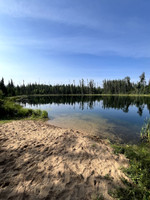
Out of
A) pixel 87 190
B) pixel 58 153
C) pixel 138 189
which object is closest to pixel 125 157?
pixel 138 189

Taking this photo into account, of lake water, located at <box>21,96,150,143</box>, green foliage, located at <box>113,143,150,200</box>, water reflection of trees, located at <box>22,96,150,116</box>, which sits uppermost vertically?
water reflection of trees, located at <box>22,96,150,116</box>

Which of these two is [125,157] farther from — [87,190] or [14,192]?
[14,192]

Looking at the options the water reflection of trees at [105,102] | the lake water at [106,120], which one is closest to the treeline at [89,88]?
the water reflection of trees at [105,102]

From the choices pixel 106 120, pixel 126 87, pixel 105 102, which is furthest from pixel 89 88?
pixel 106 120

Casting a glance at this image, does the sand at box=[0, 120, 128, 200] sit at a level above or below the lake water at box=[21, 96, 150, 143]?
above

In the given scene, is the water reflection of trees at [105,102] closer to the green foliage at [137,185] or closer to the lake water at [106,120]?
the lake water at [106,120]

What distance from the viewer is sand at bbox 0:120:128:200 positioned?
265 cm

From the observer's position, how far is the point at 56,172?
343 centimetres

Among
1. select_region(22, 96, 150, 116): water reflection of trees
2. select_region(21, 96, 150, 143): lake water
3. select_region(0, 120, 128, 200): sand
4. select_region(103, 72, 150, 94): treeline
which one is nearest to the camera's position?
select_region(0, 120, 128, 200): sand

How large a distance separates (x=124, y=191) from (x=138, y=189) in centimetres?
47

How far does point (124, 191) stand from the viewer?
9.27ft

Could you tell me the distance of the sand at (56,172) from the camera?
2648 millimetres

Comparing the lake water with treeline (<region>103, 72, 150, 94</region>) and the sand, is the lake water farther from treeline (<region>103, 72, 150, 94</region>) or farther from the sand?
treeline (<region>103, 72, 150, 94</region>)

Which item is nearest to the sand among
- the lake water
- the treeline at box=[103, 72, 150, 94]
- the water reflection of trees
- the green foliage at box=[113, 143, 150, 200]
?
the green foliage at box=[113, 143, 150, 200]
